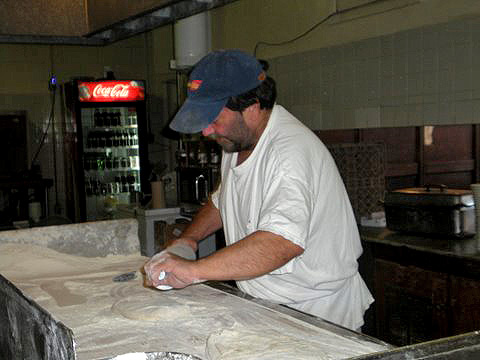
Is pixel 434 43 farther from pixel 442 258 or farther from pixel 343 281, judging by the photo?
pixel 343 281

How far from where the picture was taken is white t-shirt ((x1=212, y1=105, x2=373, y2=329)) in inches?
72.3

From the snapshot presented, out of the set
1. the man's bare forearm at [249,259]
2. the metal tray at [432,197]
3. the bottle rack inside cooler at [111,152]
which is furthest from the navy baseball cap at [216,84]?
the bottle rack inside cooler at [111,152]

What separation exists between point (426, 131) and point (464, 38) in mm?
781

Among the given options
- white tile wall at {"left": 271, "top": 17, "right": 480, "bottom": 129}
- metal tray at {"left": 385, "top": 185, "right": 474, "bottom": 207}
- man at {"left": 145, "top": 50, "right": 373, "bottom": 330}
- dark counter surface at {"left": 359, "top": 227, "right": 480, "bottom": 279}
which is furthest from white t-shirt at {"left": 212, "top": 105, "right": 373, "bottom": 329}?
white tile wall at {"left": 271, "top": 17, "right": 480, "bottom": 129}

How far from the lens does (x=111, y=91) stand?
7.18m

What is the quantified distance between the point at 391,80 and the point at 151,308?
2986 mm

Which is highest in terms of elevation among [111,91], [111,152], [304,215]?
[111,91]

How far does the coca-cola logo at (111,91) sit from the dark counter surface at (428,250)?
14.7 ft

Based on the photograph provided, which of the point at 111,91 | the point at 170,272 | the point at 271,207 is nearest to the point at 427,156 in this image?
the point at 271,207

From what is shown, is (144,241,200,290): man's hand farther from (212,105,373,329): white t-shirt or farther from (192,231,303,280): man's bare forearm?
(212,105,373,329): white t-shirt

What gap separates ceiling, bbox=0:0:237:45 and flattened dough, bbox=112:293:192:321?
3.03 ft

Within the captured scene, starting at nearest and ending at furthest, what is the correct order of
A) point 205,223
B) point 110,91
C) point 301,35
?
point 205,223 → point 301,35 → point 110,91

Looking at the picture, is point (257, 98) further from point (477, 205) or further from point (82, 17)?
point (477, 205)

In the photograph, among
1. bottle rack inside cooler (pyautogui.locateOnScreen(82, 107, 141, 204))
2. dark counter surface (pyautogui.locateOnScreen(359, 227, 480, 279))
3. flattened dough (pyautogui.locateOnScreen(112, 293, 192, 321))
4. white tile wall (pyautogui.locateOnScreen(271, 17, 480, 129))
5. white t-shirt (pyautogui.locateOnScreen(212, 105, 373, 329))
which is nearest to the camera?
flattened dough (pyautogui.locateOnScreen(112, 293, 192, 321))
